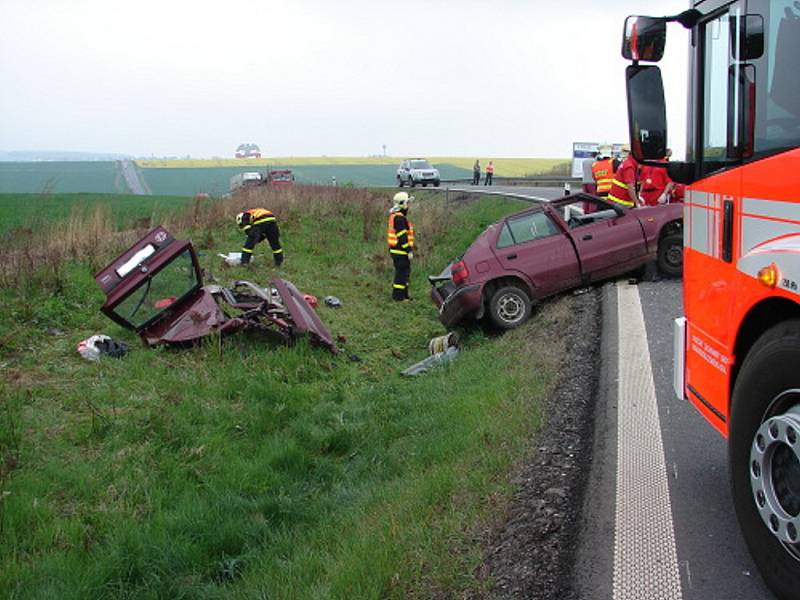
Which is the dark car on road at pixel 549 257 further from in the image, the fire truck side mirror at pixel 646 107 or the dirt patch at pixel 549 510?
the fire truck side mirror at pixel 646 107

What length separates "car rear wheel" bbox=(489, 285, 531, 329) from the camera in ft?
33.6

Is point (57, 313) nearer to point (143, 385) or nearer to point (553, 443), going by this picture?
point (143, 385)

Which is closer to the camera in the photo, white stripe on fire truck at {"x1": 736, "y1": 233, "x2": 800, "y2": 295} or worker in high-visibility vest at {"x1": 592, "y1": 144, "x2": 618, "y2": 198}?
white stripe on fire truck at {"x1": 736, "y1": 233, "x2": 800, "y2": 295}

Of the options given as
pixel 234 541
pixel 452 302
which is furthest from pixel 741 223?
pixel 452 302

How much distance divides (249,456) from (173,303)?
3.46 metres

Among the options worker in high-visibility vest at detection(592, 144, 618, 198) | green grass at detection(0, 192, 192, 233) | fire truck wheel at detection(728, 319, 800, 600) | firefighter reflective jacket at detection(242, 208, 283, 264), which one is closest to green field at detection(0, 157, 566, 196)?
green grass at detection(0, 192, 192, 233)

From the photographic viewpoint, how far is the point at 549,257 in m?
10.3

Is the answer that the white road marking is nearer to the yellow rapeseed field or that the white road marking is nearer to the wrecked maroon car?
the wrecked maroon car

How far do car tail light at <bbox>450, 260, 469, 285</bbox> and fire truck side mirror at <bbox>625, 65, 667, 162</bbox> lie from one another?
6.66 metres

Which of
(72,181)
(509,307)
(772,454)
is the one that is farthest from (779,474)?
(72,181)

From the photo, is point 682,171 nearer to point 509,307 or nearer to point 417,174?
point 509,307

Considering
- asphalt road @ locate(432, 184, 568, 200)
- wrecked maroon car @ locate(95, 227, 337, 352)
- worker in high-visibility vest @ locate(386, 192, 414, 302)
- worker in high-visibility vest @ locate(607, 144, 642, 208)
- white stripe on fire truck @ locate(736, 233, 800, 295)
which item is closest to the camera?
white stripe on fire truck @ locate(736, 233, 800, 295)

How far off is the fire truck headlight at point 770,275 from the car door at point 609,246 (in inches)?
307

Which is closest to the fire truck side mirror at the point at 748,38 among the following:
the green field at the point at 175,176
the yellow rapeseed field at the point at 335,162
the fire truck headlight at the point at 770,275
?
the fire truck headlight at the point at 770,275
